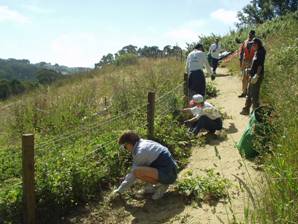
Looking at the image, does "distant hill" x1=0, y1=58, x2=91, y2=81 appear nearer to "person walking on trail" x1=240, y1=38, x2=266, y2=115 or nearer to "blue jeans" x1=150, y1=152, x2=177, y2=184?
"person walking on trail" x1=240, y1=38, x2=266, y2=115

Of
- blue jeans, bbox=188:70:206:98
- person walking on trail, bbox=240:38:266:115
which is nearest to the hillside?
person walking on trail, bbox=240:38:266:115

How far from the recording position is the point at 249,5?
59219 millimetres

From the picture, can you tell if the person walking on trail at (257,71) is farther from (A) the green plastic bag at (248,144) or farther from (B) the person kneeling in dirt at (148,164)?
(B) the person kneeling in dirt at (148,164)

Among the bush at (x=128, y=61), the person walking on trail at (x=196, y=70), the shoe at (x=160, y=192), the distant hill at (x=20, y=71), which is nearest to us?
the shoe at (x=160, y=192)

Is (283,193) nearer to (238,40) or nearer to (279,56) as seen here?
(279,56)

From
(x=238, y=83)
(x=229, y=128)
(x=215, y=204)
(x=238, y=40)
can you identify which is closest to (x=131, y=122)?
(x=229, y=128)

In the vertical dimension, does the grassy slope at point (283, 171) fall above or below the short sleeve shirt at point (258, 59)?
below

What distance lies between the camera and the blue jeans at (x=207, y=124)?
931 cm

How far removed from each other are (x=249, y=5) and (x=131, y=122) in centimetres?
5368

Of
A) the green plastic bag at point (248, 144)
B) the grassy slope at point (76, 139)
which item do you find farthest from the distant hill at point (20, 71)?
the green plastic bag at point (248, 144)

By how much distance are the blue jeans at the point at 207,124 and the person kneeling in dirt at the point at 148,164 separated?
2852mm

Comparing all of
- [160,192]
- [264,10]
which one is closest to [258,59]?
[160,192]

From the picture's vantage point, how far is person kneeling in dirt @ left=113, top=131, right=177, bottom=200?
643 cm

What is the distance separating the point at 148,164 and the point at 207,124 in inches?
122
